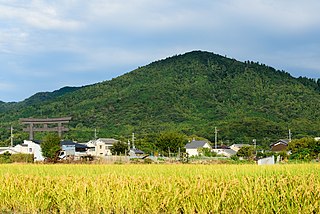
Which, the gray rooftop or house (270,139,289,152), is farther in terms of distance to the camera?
the gray rooftop

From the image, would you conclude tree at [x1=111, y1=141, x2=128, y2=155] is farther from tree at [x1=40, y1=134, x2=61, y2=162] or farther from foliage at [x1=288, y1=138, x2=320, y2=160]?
foliage at [x1=288, y1=138, x2=320, y2=160]

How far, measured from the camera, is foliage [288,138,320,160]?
25.4 metres

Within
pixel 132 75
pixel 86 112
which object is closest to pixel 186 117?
pixel 86 112

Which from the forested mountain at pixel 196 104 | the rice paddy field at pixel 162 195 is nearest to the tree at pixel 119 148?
the forested mountain at pixel 196 104

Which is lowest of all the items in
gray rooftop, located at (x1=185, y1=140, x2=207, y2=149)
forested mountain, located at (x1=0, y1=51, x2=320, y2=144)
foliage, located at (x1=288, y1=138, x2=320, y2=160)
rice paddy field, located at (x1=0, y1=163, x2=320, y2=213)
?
rice paddy field, located at (x1=0, y1=163, x2=320, y2=213)

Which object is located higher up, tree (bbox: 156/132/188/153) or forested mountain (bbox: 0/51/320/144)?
forested mountain (bbox: 0/51/320/144)

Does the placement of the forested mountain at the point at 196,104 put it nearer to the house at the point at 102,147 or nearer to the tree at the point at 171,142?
the house at the point at 102,147

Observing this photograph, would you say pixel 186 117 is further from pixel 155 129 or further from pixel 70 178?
pixel 70 178

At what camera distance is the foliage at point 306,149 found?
25.4 metres

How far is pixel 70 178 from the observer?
7.64m

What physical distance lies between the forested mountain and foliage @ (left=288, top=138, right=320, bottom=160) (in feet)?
63.9

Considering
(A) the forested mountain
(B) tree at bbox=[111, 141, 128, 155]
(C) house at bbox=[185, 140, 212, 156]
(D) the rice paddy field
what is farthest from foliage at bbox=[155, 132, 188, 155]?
(D) the rice paddy field

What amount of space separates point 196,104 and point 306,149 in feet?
129

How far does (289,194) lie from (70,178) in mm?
3573
